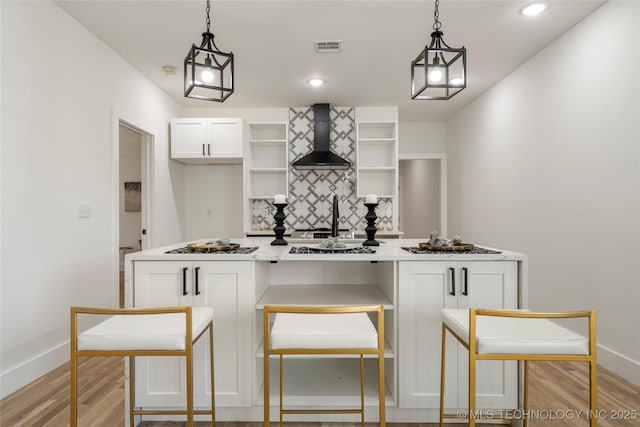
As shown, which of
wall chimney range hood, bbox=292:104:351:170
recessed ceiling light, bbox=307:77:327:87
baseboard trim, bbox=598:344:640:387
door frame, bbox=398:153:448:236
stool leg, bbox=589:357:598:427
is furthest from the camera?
door frame, bbox=398:153:448:236

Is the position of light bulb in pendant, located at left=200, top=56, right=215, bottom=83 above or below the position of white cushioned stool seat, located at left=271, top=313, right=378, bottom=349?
above

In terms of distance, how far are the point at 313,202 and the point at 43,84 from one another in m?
3.32

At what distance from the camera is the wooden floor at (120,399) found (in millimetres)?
1801

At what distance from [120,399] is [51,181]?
1.56 metres

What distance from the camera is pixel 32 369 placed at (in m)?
2.25

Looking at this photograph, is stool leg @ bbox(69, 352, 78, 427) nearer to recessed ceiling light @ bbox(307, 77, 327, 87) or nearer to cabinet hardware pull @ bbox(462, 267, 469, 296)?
cabinet hardware pull @ bbox(462, 267, 469, 296)

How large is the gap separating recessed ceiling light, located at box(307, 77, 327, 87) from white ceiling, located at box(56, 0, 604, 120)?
0.07 metres

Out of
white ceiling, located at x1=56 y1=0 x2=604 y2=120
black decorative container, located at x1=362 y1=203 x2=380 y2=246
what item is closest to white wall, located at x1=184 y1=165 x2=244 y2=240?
white ceiling, located at x1=56 y1=0 x2=604 y2=120

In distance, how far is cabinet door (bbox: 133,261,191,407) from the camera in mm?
1737

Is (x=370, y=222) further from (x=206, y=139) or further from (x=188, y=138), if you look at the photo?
(x=188, y=138)

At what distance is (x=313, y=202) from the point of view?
5.09 metres

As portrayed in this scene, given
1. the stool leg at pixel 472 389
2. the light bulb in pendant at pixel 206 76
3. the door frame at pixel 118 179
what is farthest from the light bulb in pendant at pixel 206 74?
the door frame at pixel 118 179

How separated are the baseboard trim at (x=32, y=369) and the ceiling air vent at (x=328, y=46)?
3.13 meters

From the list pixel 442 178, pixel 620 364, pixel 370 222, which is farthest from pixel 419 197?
pixel 370 222
